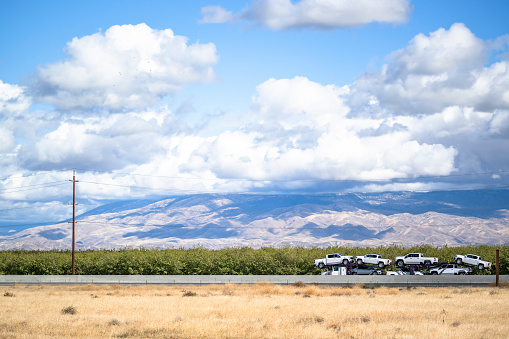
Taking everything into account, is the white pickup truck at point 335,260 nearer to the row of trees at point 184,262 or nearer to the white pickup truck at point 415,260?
the row of trees at point 184,262

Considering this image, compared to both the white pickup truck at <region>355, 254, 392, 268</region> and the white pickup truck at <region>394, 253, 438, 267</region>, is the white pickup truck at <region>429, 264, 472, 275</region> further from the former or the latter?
the white pickup truck at <region>355, 254, 392, 268</region>

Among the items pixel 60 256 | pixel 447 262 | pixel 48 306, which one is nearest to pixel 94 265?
pixel 60 256

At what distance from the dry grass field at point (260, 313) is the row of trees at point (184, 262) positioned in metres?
18.2

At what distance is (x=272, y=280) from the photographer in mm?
58531

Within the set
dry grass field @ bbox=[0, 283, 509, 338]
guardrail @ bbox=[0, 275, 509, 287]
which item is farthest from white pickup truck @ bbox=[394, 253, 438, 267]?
dry grass field @ bbox=[0, 283, 509, 338]

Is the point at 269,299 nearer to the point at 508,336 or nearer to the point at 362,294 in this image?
the point at 362,294

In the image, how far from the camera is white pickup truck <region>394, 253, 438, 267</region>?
212ft

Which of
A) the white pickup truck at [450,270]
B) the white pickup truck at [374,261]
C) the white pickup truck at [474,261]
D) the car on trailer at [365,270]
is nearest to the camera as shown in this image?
the white pickup truck at [450,270]

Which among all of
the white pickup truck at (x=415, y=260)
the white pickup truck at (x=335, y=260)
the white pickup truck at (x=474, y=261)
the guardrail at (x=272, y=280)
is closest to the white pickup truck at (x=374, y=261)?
the white pickup truck at (x=415, y=260)

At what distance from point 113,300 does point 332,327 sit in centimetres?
1868

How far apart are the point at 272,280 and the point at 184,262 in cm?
1333

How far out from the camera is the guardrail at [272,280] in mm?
55312

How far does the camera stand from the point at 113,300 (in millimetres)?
39875

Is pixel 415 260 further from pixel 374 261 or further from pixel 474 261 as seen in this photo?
pixel 474 261
